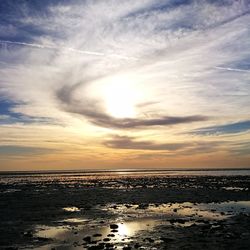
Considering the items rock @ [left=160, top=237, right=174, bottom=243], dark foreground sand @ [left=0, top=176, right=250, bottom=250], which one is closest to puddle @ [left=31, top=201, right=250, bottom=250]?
dark foreground sand @ [left=0, top=176, right=250, bottom=250]

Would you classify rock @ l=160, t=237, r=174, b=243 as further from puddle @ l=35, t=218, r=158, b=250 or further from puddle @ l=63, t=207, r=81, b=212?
puddle @ l=63, t=207, r=81, b=212

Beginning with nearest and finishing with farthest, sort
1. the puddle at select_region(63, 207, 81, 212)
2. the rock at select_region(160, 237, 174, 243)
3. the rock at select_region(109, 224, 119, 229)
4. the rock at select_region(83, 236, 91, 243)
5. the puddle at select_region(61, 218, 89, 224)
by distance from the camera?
the rock at select_region(160, 237, 174, 243)
the rock at select_region(83, 236, 91, 243)
the rock at select_region(109, 224, 119, 229)
the puddle at select_region(61, 218, 89, 224)
the puddle at select_region(63, 207, 81, 212)

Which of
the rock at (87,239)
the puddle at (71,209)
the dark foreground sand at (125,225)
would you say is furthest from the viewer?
the puddle at (71,209)

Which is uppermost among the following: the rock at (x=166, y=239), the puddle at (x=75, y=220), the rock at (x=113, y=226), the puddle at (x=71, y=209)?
the puddle at (x=71, y=209)

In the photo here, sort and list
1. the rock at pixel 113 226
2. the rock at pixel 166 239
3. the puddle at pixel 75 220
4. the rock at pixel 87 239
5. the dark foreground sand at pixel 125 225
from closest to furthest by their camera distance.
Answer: the dark foreground sand at pixel 125 225
the rock at pixel 166 239
the rock at pixel 87 239
the rock at pixel 113 226
the puddle at pixel 75 220

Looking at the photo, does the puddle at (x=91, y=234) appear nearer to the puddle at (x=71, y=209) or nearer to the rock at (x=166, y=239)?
the rock at (x=166, y=239)

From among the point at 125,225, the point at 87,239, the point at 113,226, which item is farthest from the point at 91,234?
the point at 125,225

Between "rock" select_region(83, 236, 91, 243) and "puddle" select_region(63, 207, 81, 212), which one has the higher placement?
"puddle" select_region(63, 207, 81, 212)

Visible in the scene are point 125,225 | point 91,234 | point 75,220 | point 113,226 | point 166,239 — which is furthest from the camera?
point 75,220

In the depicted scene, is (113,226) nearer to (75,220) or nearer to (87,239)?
(87,239)

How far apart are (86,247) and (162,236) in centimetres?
480

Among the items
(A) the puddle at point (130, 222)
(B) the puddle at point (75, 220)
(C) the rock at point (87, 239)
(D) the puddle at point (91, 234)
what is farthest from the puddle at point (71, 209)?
(C) the rock at point (87, 239)

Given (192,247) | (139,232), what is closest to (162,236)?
(139,232)

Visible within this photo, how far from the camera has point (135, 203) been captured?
3800cm
